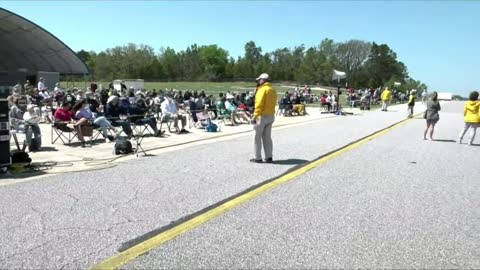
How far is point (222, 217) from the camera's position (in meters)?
5.69

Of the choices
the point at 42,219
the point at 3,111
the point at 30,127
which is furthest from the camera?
the point at 30,127

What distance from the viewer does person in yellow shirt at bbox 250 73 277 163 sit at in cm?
966

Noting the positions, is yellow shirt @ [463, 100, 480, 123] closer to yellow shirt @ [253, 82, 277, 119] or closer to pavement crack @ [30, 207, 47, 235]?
yellow shirt @ [253, 82, 277, 119]

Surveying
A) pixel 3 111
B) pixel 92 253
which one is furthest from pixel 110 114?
pixel 92 253

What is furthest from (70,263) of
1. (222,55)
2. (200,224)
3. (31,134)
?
(222,55)

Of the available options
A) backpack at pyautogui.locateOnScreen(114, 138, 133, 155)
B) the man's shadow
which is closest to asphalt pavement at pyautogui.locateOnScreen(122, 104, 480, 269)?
the man's shadow

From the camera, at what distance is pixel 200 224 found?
5.40 metres

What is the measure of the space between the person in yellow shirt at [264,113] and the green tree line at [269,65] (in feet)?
317

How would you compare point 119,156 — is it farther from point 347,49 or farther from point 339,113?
point 347,49

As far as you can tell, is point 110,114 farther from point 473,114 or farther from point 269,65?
point 269,65

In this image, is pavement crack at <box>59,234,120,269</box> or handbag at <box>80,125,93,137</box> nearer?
pavement crack at <box>59,234,120,269</box>

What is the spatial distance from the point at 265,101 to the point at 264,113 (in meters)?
0.25

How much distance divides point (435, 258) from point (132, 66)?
367ft

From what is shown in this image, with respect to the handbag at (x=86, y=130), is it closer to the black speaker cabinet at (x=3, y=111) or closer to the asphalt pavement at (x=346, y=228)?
the black speaker cabinet at (x=3, y=111)
